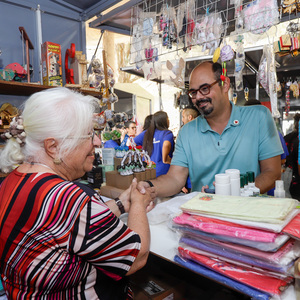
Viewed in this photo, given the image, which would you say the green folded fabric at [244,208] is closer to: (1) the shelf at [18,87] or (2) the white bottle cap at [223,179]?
(2) the white bottle cap at [223,179]

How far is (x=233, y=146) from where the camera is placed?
6.07 feet

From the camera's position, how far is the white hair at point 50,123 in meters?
0.93

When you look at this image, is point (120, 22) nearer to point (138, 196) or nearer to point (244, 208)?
point (138, 196)

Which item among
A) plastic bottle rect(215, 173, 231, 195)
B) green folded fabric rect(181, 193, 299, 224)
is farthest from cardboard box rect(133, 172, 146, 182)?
green folded fabric rect(181, 193, 299, 224)

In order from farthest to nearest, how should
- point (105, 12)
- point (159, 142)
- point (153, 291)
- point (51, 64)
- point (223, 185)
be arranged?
1. point (159, 142)
2. point (105, 12)
3. point (51, 64)
4. point (153, 291)
5. point (223, 185)

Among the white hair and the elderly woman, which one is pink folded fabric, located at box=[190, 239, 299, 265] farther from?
the white hair

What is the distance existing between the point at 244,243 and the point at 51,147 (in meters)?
0.73

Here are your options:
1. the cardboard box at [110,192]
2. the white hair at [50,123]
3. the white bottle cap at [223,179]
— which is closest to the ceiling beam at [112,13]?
the cardboard box at [110,192]

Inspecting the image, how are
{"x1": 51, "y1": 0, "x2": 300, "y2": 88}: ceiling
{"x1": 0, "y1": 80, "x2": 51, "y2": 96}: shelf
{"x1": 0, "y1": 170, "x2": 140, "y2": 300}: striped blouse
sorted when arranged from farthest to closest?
{"x1": 51, "y1": 0, "x2": 300, "y2": 88}: ceiling < {"x1": 0, "y1": 80, "x2": 51, "y2": 96}: shelf < {"x1": 0, "y1": 170, "x2": 140, "y2": 300}: striped blouse

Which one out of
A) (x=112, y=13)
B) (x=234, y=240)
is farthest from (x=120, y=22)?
(x=234, y=240)

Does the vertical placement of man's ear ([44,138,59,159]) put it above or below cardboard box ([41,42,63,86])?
below

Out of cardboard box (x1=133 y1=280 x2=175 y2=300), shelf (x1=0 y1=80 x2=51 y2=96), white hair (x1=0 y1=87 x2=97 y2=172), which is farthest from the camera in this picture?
shelf (x1=0 y1=80 x2=51 y2=96)

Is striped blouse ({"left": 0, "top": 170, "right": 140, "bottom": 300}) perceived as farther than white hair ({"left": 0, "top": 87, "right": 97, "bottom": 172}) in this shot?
No

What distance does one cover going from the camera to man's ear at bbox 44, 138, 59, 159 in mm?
949
